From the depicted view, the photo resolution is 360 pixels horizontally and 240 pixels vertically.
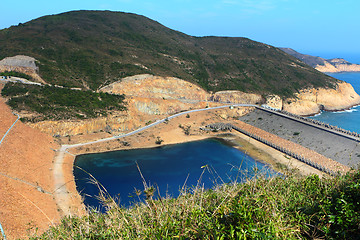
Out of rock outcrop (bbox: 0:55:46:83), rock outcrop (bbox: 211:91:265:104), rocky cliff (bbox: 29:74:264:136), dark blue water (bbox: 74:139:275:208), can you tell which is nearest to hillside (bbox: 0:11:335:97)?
rock outcrop (bbox: 0:55:46:83)

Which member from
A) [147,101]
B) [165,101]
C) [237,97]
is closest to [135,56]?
[165,101]

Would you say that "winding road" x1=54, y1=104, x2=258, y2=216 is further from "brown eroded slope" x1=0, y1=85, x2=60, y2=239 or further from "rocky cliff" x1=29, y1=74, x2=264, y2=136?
"rocky cliff" x1=29, y1=74, x2=264, y2=136

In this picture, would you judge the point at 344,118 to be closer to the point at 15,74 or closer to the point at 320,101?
the point at 320,101

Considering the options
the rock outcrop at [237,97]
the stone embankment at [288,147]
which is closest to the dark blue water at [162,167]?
the stone embankment at [288,147]

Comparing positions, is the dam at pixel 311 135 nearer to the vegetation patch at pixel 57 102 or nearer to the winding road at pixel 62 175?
the winding road at pixel 62 175

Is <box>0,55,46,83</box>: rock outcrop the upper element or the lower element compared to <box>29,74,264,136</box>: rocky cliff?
upper
